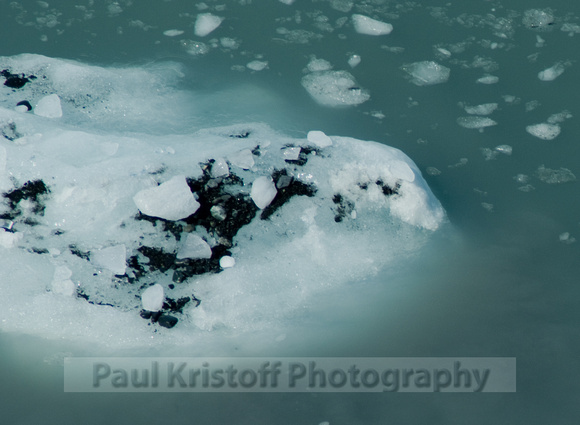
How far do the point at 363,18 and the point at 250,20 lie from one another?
0.75m

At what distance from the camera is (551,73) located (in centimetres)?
343

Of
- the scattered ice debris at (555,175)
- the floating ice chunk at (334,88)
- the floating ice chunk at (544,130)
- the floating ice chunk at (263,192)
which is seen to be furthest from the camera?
the floating ice chunk at (334,88)

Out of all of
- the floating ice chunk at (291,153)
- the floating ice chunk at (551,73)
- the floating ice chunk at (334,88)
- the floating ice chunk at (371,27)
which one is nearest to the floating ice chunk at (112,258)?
the floating ice chunk at (291,153)

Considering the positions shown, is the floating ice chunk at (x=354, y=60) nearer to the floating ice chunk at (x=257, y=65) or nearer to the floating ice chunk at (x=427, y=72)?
the floating ice chunk at (x=427, y=72)

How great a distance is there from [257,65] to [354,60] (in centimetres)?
60

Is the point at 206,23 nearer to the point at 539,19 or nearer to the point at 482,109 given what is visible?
the point at 482,109

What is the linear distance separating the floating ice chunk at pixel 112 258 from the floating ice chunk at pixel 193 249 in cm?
24

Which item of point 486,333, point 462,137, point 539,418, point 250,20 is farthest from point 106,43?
point 539,418

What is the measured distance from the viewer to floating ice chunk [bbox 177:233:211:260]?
2488mm

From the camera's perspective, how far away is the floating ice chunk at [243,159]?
104 inches

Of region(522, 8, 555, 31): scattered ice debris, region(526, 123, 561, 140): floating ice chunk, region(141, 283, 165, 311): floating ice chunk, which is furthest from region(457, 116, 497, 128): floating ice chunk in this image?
region(141, 283, 165, 311): floating ice chunk

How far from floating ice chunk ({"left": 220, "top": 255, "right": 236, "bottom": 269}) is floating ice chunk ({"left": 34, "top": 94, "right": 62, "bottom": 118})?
126 cm

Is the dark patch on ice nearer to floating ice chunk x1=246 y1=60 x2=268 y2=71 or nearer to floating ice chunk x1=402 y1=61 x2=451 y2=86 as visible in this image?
floating ice chunk x1=246 y1=60 x2=268 y2=71

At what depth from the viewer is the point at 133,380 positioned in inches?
90.4
